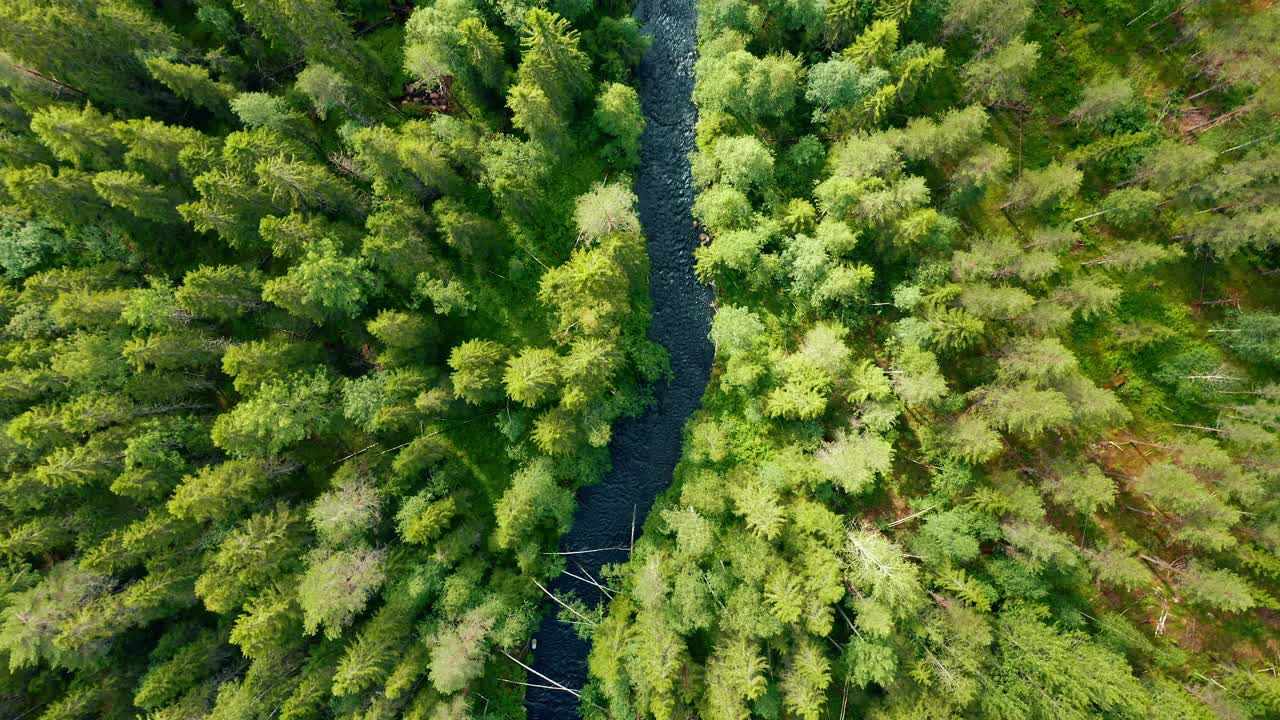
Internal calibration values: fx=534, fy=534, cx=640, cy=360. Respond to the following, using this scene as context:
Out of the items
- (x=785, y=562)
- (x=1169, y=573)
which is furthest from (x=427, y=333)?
(x=1169, y=573)

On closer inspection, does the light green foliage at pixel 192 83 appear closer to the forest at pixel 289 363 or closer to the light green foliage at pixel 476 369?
the forest at pixel 289 363

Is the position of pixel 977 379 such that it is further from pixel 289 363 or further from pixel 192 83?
pixel 192 83

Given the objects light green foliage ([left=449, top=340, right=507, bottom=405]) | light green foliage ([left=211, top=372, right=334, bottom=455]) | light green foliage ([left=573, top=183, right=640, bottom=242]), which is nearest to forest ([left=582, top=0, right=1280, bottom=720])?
light green foliage ([left=573, top=183, right=640, bottom=242])

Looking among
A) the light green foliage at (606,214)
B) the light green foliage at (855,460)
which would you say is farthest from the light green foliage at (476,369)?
the light green foliage at (855,460)

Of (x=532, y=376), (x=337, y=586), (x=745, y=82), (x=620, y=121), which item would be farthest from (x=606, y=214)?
(x=337, y=586)

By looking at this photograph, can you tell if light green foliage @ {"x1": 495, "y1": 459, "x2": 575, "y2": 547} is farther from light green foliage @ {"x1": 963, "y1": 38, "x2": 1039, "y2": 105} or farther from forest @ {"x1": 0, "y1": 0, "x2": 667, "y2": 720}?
light green foliage @ {"x1": 963, "y1": 38, "x2": 1039, "y2": 105}

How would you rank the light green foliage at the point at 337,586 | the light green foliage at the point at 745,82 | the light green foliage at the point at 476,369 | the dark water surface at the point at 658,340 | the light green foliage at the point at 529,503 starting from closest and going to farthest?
the light green foliage at the point at 337,586 → the light green foliage at the point at 476,369 → the light green foliage at the point at 529,503 → the light green foliage at the point at 745,82 → the dark water surface at the point at 658,340

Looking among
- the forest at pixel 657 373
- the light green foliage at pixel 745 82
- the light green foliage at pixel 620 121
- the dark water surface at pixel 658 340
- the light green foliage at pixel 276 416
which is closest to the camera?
the forest at pixel 657 373
